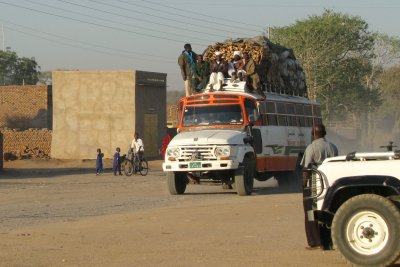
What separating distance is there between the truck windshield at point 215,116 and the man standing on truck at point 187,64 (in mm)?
1794

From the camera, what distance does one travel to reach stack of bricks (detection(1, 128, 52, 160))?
162ft

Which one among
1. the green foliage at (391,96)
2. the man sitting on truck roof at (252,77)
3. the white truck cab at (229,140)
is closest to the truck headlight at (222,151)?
the white truck cab at (229,140)

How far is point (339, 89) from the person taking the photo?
74688mm

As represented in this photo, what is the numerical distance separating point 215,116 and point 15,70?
76.4m

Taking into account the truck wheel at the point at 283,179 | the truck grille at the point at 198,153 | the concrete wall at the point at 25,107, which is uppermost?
the concrete wall at the point at 25,107

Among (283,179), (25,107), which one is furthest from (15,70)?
(283,179)

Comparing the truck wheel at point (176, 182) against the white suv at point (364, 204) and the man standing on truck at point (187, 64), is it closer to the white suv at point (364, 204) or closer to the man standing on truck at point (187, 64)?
the man standing on truck at point (187, 64)

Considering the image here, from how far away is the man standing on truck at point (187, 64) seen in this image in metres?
25.8

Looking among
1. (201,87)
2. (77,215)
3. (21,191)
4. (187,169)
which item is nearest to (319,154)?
(77,215)

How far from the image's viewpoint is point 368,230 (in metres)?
10.3

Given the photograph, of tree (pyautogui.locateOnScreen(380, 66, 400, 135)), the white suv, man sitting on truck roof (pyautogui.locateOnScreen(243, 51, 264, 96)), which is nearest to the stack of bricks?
A: man sitting on truck roof (pyautogui.locateOnScreen(243, 51, 264, 96))

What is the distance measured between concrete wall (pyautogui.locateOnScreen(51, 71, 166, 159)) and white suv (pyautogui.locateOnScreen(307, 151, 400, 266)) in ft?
117

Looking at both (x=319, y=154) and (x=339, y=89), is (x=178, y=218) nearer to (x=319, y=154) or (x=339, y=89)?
(x=319, y=154)

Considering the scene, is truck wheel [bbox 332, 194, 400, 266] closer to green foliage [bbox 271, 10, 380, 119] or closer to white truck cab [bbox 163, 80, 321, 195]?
white truck cab [bbox 163, 80, 321, 195]
